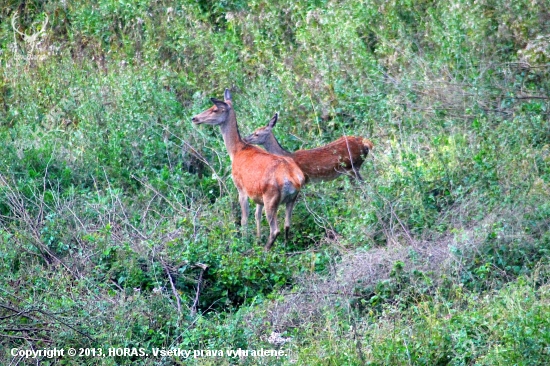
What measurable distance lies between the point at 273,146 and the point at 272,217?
1887mm

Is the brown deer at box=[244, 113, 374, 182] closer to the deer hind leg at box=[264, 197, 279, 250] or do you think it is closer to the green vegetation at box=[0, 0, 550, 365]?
the green vegetation at box=[0, 0, 550, 365]

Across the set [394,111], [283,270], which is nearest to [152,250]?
[283,270]

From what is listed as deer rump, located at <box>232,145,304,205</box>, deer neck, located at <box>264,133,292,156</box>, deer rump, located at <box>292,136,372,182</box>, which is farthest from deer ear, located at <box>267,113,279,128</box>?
deer rump, located at <box>232,145,304,205</box>

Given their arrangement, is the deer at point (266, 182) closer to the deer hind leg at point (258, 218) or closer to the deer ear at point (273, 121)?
the deer hind leg at point (258, 218)

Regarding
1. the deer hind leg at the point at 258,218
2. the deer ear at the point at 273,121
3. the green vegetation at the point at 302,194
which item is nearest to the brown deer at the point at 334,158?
the green vegetation at the point at 302,194

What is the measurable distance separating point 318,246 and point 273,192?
74 centimetres

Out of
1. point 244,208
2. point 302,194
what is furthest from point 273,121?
point 244,208

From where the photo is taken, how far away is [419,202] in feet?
30.0

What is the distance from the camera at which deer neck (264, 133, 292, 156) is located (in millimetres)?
11172

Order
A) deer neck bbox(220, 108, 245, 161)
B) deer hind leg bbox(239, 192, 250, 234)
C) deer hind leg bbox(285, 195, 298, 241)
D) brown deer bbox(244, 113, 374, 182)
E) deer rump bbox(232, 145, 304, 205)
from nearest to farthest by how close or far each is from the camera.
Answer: deer rump bbox(232, 145, 304, 205) < deer hind leg bbox(285, 195, 298, 241) < deer hind leg bbox(239, 192, 250, 234) < brown deer bbox(244, 113, 374, 182) < deer neck bbox(220, 108, 245, 161)

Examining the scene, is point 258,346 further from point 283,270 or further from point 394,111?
point 394,111

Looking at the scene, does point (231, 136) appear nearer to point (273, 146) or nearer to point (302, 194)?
point (273, 146)

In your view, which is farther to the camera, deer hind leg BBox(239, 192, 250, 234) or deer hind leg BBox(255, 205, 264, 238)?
deer hind leg BBox(239, 192, 250, 234)

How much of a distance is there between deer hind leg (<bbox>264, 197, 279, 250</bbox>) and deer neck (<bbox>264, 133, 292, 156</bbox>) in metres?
1.69
